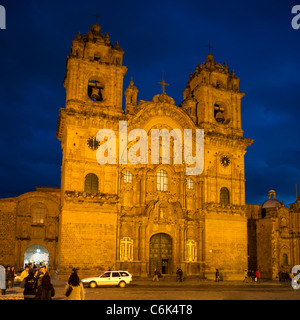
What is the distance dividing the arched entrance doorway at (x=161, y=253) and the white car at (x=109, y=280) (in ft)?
28.9

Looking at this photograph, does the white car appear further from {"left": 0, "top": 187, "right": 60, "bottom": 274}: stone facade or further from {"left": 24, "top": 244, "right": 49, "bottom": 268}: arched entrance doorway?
{"left": 24, "top": 244, "right": 49, "bottom": 268}: arched entrance doorway

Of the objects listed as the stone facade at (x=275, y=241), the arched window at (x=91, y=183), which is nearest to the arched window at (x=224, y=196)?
the stone facade at (x=275, y=241)

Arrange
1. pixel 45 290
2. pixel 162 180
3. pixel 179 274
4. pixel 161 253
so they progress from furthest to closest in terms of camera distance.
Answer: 1. pixel 162 180
2. pixel 161 253
3. pixel 179 274
4. pixel 45 290

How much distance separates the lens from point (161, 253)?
3834 cm

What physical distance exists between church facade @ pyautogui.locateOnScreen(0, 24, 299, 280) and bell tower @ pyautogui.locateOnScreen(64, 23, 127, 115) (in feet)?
0.32

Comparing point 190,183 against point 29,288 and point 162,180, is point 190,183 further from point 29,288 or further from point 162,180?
point 29,288

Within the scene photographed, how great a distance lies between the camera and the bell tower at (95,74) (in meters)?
38.6

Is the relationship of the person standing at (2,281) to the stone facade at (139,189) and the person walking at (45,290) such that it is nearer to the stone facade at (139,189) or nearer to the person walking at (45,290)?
the stone facade at (139,189)

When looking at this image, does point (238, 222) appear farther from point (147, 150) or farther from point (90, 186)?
point (90, 186)

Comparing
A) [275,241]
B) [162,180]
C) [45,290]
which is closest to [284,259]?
[275,241]

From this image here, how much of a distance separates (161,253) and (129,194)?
20.6ft

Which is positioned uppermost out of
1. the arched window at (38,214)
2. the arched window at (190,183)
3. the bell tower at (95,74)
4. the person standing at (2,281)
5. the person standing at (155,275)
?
the bell tower at (95,74)

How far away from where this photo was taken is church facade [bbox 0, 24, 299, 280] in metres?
35.7

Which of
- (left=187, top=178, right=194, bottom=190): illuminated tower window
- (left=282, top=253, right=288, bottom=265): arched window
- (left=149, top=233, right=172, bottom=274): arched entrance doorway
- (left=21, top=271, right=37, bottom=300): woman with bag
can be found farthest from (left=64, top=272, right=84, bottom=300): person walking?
(left=282, top=253, right=288, bottom=265): arched window
